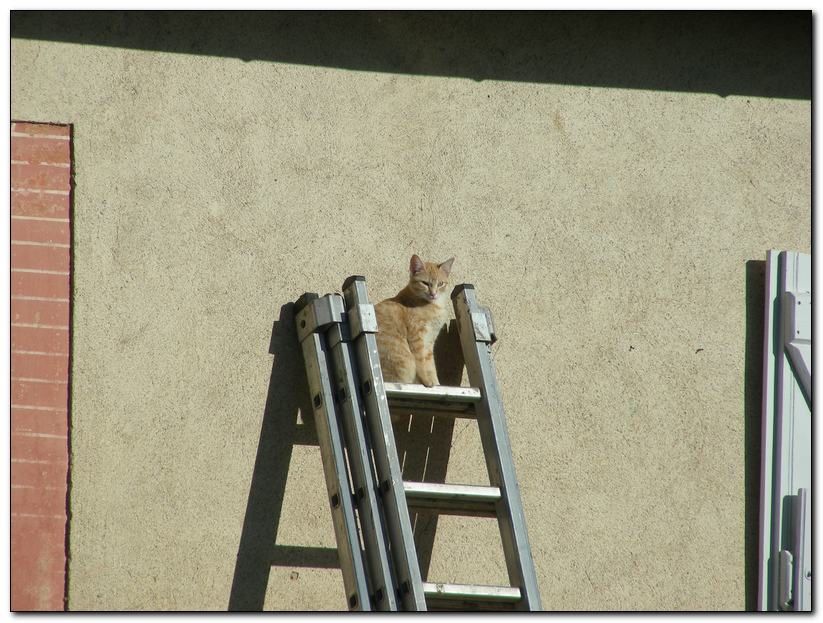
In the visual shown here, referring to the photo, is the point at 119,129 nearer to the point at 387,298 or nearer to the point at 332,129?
the point at 332,129

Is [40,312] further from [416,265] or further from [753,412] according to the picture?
[753,412]

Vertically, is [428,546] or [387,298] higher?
[387,298]

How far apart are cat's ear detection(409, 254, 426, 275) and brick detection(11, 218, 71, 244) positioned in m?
1.27

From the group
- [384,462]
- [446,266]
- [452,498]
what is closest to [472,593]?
[452,498]

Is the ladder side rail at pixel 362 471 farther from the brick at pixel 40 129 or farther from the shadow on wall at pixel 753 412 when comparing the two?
the shadow on wall at pixel 753 412

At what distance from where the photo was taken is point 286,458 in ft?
14.1

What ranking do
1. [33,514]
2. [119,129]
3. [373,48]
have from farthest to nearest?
1. [373,48]
2. [119,129]
3. [33,514]

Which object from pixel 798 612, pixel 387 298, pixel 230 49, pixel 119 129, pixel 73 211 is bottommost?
pixel 798 612

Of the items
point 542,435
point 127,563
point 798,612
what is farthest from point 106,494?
point 798,612

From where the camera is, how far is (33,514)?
410 centimetres

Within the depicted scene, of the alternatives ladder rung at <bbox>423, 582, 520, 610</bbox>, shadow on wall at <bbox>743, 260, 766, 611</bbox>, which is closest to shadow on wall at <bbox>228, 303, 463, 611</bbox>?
ladder rung at <bbox>423, 582, 520, 610</bbox>

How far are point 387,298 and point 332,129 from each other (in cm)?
70

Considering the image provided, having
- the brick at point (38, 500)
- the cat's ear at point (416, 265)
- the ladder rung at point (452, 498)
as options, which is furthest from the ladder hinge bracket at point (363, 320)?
the brick at point (38, 500)

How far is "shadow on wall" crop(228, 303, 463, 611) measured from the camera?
4.21 meters
